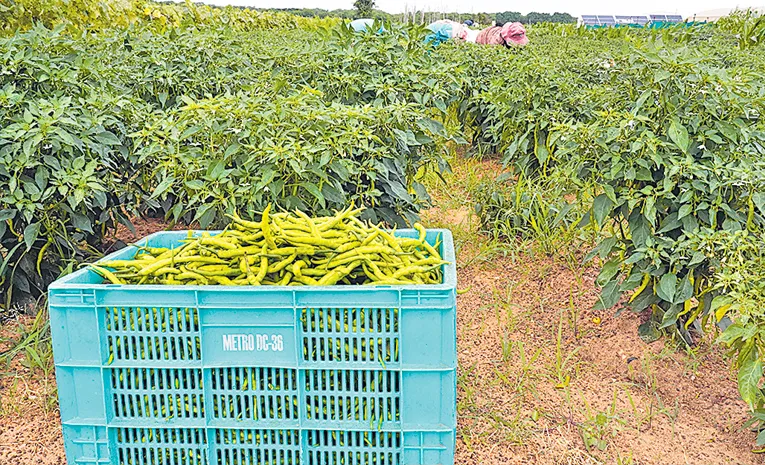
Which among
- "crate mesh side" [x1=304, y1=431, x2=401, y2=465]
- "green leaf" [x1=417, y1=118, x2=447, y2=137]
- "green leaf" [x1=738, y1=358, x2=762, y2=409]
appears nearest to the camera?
"crate mesh side" [x1=304, y1=431, x2=401, y2=465]

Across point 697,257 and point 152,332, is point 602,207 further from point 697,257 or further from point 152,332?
point 152,332

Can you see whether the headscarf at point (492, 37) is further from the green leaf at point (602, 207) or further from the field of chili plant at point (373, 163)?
the green leaf at point (602, 207)

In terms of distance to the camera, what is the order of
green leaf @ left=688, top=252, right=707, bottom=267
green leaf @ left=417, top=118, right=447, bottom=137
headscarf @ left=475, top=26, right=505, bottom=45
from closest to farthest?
green leaf @ left=688, top=252, right=707, bottom=267
green leaf @ left=417, top=118, right=447, bottom=137
headscarf @ left=475, top=26, right=505, bottom=45

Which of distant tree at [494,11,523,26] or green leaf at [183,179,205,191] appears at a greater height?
distant tree at [494,11,523,26]

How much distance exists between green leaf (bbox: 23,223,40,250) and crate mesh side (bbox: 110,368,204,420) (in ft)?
4.63

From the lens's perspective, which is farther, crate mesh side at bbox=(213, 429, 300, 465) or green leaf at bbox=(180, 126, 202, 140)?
green leaf at bbox=(180, 126, 202, 140)

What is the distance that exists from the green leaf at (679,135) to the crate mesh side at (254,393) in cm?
184

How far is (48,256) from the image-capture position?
3680 mm

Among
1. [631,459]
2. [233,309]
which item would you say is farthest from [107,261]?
[631,459]

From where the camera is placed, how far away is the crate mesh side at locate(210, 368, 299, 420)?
2168 mm

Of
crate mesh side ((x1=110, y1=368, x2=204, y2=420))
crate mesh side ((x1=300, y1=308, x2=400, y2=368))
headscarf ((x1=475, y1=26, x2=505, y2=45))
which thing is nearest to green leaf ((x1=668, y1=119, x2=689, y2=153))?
crate mesh side ((x1=300, y1=308, x2=400, y2=368))

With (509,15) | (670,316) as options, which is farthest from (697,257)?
(509,15)

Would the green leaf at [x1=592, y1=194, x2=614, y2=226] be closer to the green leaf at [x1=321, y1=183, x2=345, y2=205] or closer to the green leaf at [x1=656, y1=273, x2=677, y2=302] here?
the green leaf at [x1=656, y1=273, x2=677, y2=302]

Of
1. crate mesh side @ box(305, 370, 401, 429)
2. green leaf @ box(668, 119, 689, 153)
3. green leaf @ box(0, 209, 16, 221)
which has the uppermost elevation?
green leaf @ box(668, 119, 689, 153)
